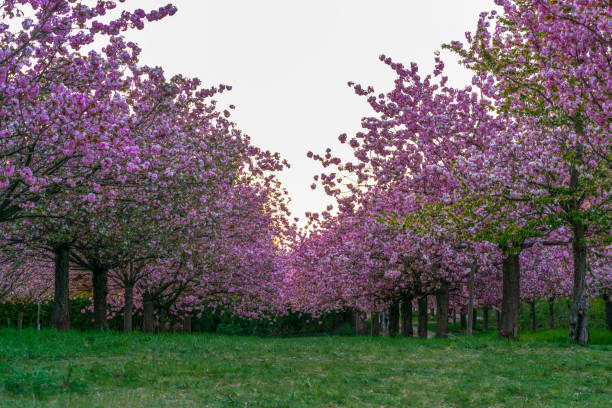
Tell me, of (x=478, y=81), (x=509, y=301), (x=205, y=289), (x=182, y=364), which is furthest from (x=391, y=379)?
(x=205, y=289)

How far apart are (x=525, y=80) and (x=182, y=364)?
13.8 meters

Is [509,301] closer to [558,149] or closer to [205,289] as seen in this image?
[558,149]

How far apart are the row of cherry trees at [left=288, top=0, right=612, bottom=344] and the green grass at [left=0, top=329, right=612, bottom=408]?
15.0ft

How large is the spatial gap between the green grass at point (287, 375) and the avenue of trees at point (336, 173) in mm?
3811

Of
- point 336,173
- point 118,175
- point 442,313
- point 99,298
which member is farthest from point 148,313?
point 118,175

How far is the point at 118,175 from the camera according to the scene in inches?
559

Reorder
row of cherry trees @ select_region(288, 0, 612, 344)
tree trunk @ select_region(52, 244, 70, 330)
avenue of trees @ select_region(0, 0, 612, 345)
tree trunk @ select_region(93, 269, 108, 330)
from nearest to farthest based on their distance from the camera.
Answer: avenue of trees @ select_region(0, 0, 612, 345), row of cherry trees @ select_region(288, 0, 612, 344), tree trunk @ select_region(52, 244, 70, 330), tree trunk @ select_region(93, 269, 108, 330)

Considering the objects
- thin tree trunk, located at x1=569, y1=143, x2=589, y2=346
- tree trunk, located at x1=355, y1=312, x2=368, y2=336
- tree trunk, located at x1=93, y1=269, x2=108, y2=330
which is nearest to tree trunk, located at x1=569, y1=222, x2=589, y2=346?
thin tree trunk, located at x1=569, y1=143, x2=589, y2=346

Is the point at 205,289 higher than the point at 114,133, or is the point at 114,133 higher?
the point at 114,133

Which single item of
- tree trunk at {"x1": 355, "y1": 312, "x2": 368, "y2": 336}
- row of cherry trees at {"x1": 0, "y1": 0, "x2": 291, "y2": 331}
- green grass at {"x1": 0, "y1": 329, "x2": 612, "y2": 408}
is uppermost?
row of cherry trees at {"x1": 0, "y1": 0, "x2": 291, "y2": 331}

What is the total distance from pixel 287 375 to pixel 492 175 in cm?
892

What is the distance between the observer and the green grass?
9570 millimetres

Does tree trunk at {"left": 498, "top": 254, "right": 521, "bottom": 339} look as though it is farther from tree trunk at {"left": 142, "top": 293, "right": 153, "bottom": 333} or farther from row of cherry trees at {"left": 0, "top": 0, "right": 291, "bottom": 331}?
tree trunk at {"left": 142, "top": 293, "right": 153, "bottom": 333}

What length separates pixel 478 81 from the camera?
76.8 ft
